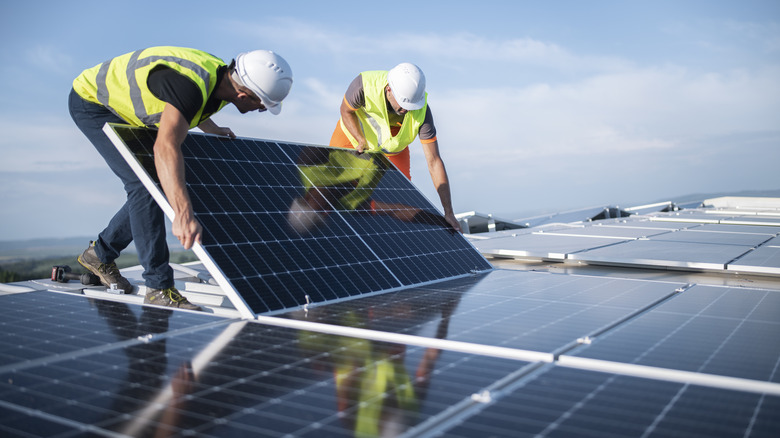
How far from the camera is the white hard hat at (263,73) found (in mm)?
4461

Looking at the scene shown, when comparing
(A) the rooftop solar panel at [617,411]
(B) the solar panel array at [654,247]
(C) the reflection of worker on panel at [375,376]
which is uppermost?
(B) the solar panel array at [654,247]

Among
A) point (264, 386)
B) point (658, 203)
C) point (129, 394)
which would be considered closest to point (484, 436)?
point (264, 386)

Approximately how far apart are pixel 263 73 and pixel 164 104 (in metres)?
0.68

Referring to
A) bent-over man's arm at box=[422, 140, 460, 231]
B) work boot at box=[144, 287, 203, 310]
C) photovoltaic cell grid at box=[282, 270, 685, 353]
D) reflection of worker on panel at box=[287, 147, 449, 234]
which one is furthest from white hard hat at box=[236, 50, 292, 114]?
bent-over man's arm at box=[422, 140, 460, 231]

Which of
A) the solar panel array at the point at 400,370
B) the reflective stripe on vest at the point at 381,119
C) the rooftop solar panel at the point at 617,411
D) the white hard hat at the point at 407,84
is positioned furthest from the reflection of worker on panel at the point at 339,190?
the rooftop solar panel at the point at 617,411

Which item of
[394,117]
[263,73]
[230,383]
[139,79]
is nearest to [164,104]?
[139,79]

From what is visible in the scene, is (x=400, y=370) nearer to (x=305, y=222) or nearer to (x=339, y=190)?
(x=305, y=222)

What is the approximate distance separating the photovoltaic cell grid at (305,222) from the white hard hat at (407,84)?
2.15 feet

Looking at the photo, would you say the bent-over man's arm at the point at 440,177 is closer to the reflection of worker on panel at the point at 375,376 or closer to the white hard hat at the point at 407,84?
the white hard hat at the point at 407,84

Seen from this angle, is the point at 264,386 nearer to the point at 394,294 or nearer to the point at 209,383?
the point at 209,383

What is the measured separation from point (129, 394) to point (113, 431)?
344 mm

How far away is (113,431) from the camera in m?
2.05

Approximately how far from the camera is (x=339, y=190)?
559cm

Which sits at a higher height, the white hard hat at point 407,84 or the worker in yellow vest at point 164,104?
the white hard hat at point 407,84
